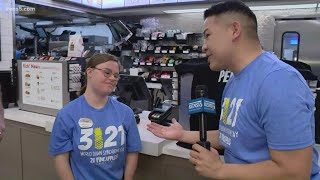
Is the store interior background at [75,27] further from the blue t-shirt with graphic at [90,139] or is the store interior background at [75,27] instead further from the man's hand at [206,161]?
the man's hand at [206,161]

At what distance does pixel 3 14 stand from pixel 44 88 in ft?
5.80

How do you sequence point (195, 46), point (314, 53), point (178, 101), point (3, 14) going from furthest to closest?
point (195, 46) → point (314, 53) → point (3, 14) → point (178, 101)

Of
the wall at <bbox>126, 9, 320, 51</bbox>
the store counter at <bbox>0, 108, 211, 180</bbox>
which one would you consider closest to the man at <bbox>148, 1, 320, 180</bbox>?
the store counter at <bbox>0, 108, 211, 180</bbox>

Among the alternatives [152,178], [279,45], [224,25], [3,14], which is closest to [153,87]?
[279,45]

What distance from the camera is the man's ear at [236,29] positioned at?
1182mm

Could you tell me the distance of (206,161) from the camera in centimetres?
113

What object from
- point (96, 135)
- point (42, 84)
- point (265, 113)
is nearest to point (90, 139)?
point (96, 135)

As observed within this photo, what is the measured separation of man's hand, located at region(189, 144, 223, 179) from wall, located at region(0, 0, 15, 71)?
368 centimetres

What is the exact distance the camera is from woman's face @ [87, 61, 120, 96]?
1.88 meters

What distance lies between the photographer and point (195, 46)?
571 cm

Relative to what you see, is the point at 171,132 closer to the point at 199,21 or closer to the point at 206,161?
the point at 206,161

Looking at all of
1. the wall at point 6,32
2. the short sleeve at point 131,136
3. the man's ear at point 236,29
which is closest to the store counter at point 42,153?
the short sleeve at point 131,136

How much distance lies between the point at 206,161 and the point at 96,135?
883 mm

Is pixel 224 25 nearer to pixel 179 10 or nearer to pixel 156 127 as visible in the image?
pixel 156 127
